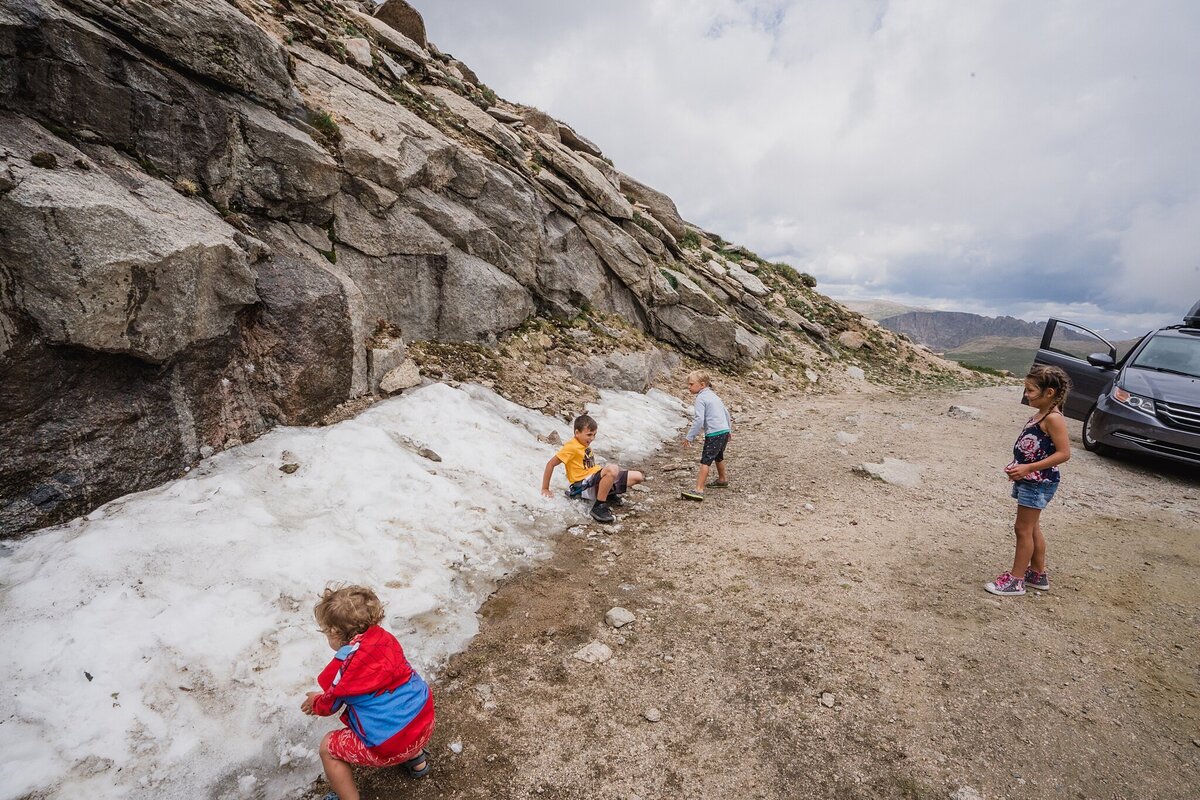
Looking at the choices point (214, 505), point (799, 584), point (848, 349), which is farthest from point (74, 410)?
point (848, 349)

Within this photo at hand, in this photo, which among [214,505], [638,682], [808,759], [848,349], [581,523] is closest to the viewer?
[808,759]

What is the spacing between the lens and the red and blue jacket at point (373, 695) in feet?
10.0

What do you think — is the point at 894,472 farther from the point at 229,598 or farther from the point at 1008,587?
the point at 229,598

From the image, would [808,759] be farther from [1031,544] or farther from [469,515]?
[469,515]

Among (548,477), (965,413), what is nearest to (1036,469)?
(548,477)

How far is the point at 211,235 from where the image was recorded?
577cm

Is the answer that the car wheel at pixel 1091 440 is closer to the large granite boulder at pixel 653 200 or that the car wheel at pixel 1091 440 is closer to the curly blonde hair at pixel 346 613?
the curly blonde hair at pixel 346 613

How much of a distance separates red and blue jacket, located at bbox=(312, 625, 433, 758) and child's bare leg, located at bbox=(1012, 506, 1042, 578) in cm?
550

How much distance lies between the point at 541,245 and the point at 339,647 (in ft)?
36.9

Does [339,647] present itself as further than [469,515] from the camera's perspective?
No

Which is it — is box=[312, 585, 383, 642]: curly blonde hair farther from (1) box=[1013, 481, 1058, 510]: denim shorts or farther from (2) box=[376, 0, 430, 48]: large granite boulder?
(2) box=[376, 0, 430, 48]: large granite boulder

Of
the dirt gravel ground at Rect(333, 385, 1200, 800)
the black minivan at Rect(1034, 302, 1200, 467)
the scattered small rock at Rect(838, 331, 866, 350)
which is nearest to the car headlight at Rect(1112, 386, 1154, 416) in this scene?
the black minivan at Rect(1034, 302, 1200, 467)

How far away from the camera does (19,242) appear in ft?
13.9

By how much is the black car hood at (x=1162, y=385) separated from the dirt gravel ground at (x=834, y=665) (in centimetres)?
241
